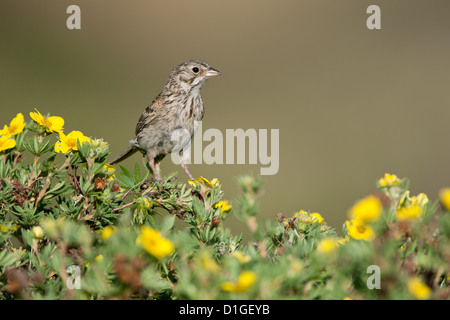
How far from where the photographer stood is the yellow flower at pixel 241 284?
3.96ft

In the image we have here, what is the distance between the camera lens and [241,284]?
121 cm

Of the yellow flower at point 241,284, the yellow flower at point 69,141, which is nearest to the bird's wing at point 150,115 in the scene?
the yellow flower at point 69,141

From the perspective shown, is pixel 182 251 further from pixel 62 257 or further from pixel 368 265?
pixel 368 265

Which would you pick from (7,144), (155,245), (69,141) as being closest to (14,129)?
(7,144)

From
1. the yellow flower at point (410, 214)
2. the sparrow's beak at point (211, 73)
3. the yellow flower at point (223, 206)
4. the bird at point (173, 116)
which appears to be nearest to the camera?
the yellow flower at point (410, 214)

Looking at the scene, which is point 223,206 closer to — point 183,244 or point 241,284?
point 183,244

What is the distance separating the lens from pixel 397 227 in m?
1.51

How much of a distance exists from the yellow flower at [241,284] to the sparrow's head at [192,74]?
4211mm

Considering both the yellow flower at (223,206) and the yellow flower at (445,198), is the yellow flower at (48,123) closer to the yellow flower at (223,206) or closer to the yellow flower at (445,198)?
the yellow flower at (223,206)

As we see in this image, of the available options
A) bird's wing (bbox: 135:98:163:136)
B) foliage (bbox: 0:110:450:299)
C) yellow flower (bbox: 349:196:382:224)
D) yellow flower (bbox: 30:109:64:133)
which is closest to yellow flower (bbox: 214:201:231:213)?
foliage (bbox: 0:110:450:299)

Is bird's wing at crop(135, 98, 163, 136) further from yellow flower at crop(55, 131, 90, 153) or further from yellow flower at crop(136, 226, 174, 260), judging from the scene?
yellow flower at crop(136, 226, 174, 260)

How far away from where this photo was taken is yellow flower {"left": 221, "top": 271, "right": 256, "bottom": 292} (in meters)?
1.21
